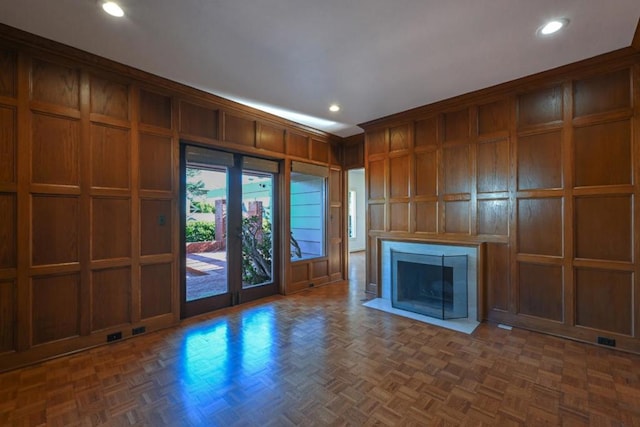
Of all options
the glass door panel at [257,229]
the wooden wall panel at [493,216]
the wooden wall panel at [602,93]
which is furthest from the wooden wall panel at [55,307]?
the wooden wall panel at [602,93]

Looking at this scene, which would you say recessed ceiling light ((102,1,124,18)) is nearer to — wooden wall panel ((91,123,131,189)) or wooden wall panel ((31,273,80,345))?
wooden wall panel ((91,123,131,189))

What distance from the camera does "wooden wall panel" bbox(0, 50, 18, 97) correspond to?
2.42m


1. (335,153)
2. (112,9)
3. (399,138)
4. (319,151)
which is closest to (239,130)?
(319,151)

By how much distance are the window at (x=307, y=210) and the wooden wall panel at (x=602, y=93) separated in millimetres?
3552

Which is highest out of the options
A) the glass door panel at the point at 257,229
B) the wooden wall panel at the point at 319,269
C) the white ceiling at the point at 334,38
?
the white ceiling at the point at 334,38

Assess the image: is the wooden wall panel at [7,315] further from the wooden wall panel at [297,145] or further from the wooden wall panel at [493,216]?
the wooden wall panel at [493,216]

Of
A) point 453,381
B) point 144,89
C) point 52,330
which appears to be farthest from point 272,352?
point 144,89

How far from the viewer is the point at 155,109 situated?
128 inches

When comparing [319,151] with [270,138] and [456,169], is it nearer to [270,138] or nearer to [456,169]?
[270,138]

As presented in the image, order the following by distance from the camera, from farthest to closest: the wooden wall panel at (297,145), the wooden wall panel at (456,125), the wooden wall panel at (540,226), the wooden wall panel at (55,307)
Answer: the wooden wall panel at (297,145) < the wooden wall panel at (456,125) < the wooden wall panel at (540,226) < the wooden wall panel at (55,307)

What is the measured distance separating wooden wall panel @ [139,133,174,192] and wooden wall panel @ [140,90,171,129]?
0.16 metres

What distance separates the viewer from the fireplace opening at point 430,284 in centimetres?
364

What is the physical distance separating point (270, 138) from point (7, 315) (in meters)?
3.47

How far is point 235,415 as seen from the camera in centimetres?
187
